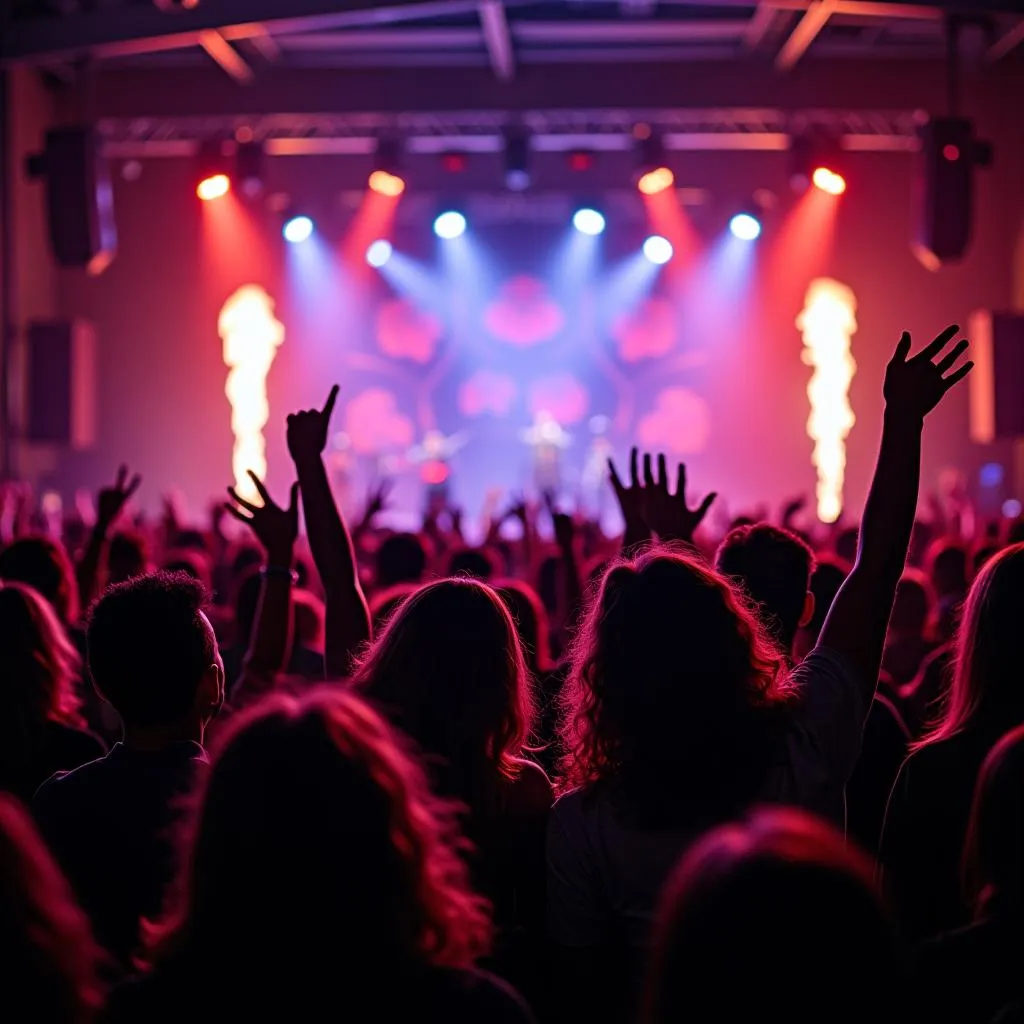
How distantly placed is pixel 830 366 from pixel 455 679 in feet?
47.3

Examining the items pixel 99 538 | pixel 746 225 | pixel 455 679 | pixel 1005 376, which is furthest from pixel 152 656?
pixel 746 225

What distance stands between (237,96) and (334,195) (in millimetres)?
2237

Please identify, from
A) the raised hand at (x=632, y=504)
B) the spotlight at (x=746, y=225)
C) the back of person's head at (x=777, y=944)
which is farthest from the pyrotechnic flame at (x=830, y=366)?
the back of person's head at (x=777, y=944)

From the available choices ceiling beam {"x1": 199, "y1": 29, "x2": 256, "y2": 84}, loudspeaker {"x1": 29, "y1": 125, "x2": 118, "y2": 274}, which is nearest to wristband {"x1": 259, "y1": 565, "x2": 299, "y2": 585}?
loudspeaker {"x1": 29, "y1": 125, "x2": 118, "y2": 274}

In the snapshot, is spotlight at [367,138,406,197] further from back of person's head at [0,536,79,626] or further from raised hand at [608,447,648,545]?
raised hand at [608,447,648,545]

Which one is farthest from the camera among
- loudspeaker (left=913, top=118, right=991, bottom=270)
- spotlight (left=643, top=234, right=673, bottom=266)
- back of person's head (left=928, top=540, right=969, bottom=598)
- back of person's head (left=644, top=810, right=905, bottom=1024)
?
spotlight (left=643, top=234, right=673, bottom=266)

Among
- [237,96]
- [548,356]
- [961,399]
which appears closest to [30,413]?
[237,96]

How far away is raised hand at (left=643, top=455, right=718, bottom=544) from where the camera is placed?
3.12 m

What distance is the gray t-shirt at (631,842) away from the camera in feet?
5.70

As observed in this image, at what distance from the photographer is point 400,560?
4668 millimetres

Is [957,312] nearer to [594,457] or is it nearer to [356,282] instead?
[594,457]

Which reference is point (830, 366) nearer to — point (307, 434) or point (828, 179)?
point (828, 179)

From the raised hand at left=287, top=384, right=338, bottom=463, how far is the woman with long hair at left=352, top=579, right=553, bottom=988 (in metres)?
0.96

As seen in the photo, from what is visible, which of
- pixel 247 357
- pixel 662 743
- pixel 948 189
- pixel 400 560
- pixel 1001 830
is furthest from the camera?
pixel 247 357
